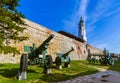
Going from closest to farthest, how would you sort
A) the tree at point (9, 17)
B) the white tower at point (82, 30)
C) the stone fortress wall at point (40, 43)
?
the tree at point (9, 17) → the stone fortress wall at point (40, 43) → the white tower at point (82, 30)

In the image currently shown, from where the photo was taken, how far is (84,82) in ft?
43.4

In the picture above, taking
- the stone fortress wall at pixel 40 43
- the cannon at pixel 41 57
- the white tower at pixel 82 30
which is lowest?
the cannon at pixel 41 57

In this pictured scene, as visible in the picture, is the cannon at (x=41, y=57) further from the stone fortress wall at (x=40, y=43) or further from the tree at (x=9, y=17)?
Result: the stone fortress wall at (x=40, y=43)

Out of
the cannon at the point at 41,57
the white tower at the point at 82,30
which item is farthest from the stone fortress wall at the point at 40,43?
the white tower at the point at 82,30

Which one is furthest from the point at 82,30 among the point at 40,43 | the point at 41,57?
the point at 41,57

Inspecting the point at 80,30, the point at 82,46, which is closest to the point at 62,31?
the point at 82,46

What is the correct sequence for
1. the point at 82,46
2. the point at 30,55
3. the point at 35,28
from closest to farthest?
the point at 30,55, the point at 35,28, the point at 82,46

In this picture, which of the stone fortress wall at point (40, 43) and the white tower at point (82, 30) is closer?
the stone fortress wall at point (40, 43)

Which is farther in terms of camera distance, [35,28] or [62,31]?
[62,31]

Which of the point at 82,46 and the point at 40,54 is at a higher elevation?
the point at 82,46

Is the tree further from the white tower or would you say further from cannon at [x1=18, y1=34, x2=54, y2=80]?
the white tower

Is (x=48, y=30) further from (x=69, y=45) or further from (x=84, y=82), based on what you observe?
(x=84, y=82)

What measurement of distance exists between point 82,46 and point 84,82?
28049mm

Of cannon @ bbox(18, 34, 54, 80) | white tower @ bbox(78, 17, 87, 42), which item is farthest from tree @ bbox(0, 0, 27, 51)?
A: white tower @ bbox(78, 17, 87, 42)
